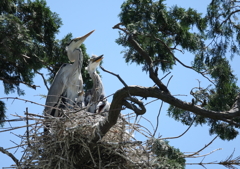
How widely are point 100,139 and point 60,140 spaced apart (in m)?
0.40

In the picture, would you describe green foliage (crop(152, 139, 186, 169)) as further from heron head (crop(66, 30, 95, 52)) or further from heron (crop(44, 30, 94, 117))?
heron head (crop(66, 30, 95, 52))

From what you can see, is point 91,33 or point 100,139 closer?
point 100,139

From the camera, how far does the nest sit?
425cm

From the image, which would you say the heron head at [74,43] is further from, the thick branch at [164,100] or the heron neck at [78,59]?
the thick branch at [164,100]

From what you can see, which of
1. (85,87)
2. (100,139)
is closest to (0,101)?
(85,87)

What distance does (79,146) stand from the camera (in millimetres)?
4402

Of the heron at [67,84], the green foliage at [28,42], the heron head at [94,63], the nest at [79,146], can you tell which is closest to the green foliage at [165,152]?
the nest at [79,146]

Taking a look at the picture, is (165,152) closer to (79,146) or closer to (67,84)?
(79,146)

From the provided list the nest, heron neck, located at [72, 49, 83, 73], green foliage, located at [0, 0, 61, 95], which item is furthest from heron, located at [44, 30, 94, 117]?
the nest

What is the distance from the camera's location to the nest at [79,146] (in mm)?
4254

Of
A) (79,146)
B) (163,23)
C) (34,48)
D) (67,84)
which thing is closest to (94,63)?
(67,84)

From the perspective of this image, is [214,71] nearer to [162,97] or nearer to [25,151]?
[162,97]

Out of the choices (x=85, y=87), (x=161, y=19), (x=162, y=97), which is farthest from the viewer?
(x=85, y=87)

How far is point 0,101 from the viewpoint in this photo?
22.5 feet
